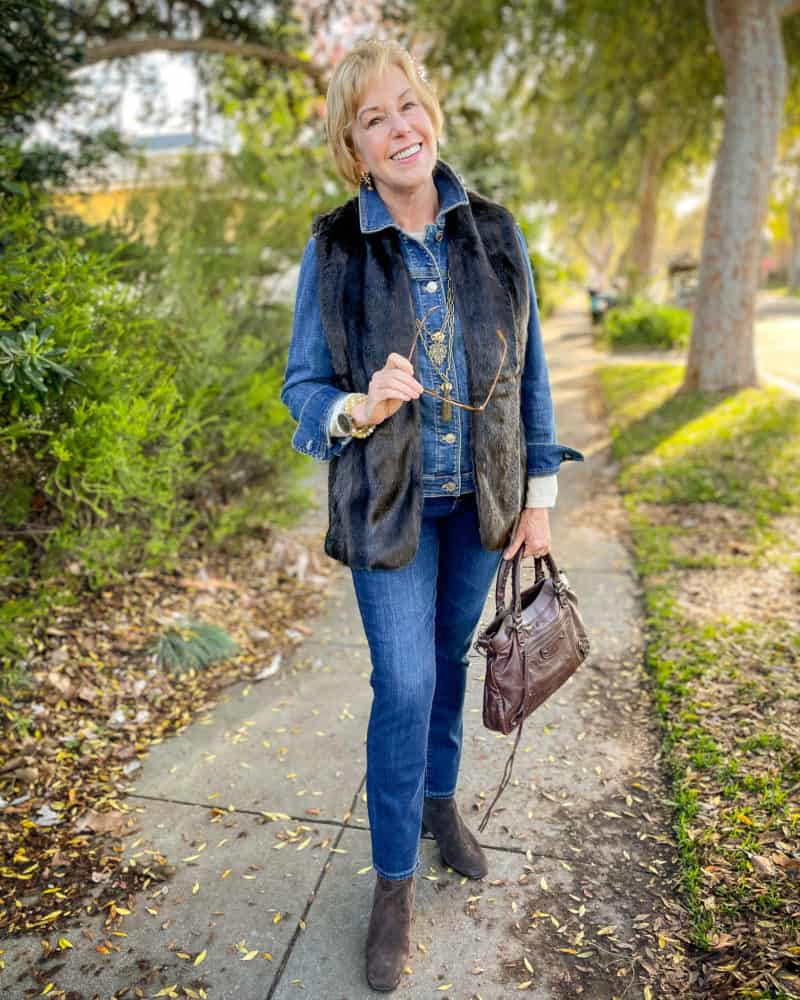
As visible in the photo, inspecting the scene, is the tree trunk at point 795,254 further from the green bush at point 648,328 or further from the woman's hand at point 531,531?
the woman's hand at point 531,531

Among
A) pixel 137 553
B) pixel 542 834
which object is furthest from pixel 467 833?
pixel 137 553

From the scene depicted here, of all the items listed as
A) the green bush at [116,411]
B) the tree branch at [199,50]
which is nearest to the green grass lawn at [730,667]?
the green bush at [116,411]

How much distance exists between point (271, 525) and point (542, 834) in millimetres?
3014

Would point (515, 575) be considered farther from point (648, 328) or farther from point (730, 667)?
point (648, 328)

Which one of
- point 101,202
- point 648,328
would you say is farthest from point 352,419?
point 648,328

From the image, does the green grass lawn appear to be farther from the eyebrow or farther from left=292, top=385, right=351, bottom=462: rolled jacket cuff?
the eyebrow

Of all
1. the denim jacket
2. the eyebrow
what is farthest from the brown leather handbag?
the eyebrow

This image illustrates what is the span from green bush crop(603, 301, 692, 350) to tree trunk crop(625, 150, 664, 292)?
2756mm

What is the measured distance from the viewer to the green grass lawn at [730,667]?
2189 mm

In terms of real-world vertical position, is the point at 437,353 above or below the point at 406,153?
below

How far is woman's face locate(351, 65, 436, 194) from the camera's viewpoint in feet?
6.42

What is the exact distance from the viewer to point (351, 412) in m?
1.89

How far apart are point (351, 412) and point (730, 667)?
2407 millimetres

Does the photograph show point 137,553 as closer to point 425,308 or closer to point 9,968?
point 9,968
